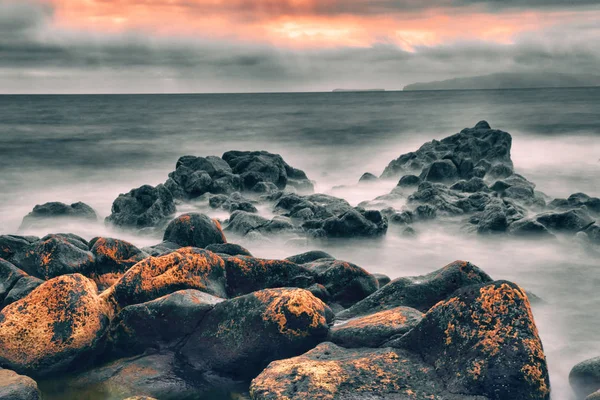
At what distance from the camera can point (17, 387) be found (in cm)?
523

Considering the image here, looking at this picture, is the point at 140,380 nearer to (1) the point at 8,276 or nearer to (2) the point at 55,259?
(2) the point at 55,259

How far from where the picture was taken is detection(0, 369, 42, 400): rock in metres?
5.12

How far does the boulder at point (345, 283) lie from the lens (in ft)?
24.5

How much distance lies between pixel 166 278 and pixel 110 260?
5.65 ft

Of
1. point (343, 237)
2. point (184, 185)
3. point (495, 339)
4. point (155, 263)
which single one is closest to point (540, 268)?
point (343, 237)

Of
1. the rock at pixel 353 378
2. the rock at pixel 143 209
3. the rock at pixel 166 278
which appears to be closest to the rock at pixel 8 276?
the rock at pixel 166 278

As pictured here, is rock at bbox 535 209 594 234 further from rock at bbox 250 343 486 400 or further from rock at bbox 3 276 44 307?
rock at bbox 3 276 44 307

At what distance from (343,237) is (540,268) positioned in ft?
13.4

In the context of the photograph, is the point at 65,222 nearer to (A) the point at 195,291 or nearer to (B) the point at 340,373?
(A) the point at 195,291

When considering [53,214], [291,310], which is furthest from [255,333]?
[53,214]

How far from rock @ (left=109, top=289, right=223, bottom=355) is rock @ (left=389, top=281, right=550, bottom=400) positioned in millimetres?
2157

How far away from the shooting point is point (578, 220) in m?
13.2

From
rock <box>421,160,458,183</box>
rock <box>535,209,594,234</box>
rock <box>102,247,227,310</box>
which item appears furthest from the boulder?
rock <box>421,160,458,183</box>

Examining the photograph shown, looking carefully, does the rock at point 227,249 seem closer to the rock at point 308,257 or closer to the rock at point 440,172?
the rock at point 308,257
